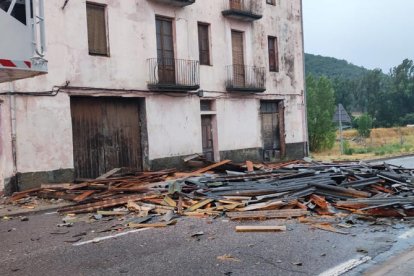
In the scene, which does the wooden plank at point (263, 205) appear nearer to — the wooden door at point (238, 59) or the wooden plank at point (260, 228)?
the wooden plank at point (260, 228)

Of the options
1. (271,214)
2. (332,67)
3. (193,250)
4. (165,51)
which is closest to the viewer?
(193,250)

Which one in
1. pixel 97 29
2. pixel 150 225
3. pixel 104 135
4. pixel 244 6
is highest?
pixel 244 6

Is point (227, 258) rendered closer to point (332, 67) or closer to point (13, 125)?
point (13, 125)

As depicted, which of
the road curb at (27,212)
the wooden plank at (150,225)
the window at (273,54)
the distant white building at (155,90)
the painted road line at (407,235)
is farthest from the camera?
the window at (273,54)

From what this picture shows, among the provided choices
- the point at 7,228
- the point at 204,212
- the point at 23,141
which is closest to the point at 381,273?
the point at 204,212

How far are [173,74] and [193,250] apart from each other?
12910 millimetres

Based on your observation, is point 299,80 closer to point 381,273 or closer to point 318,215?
point 318,215

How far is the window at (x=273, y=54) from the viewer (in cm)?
2484

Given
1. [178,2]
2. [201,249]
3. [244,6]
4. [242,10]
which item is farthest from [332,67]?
[201,249]

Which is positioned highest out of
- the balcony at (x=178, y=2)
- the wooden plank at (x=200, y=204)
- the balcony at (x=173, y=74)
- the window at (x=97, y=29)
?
the balcony at (x=178, y=2)

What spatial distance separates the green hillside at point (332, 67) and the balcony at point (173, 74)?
9105 centimetres

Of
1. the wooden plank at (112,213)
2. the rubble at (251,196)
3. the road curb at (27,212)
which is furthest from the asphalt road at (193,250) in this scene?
the road curb at (27,212)

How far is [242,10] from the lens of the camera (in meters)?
22.4

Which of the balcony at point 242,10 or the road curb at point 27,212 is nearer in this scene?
the road curb at point 27,212
